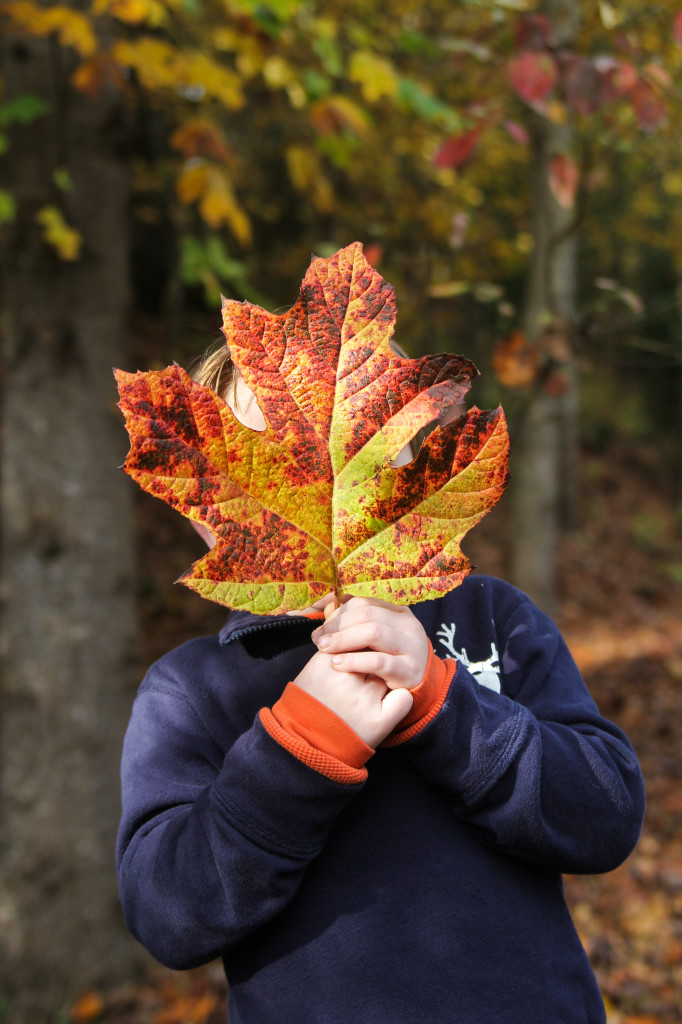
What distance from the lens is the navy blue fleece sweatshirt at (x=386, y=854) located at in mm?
989

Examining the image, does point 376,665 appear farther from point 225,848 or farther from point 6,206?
point 6,206

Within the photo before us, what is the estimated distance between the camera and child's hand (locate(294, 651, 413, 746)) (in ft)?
2.95

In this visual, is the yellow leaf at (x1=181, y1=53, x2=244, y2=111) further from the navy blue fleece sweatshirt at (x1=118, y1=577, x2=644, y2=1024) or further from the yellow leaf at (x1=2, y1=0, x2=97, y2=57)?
the navy blue fleece sweatshirt at (x1=118, y1=577, x2=644, y2=1024)

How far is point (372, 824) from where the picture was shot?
114cm

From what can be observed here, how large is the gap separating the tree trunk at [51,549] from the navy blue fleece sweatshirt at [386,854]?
7.23ft

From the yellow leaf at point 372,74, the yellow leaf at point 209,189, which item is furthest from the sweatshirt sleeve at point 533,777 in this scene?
the yellow leaf at point 372,74

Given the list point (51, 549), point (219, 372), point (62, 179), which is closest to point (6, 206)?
point (62, 179)

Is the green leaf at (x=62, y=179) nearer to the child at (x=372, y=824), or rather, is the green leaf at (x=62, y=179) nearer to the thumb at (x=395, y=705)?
the child at (x=372, y=824)

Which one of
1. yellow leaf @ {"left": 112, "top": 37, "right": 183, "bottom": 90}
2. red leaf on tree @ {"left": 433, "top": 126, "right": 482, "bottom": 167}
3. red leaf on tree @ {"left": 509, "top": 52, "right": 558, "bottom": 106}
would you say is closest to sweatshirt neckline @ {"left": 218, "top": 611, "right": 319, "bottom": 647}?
red leaf on tree @ {"left": 509, "top": 52, "right": 558, "bottom": 106}

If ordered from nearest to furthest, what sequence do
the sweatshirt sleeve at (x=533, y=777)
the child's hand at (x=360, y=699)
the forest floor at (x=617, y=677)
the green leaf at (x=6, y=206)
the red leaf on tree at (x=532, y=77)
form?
the child's hand at (x=360, y=699) → the sweatshirt sleeve at (x=533, y=777) → the red leaf on tree at (x=532, y=77) → the green leaf at (x=6, y=206) → the forest floor at (x=617, y=677)

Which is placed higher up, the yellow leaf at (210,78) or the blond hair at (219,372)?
the yellow leaf at (210,78)

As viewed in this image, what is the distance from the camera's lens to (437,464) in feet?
2.59

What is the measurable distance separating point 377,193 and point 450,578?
7.36 meters

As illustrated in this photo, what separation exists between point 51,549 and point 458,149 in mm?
2378
